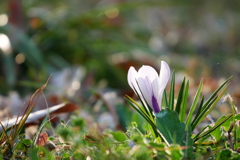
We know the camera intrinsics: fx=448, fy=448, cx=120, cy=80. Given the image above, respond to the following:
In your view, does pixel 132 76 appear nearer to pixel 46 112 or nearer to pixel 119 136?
pixel 119 136

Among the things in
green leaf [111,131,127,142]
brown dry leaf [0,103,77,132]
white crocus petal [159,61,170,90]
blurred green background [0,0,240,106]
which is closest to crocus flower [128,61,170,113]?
white crocus petal [159,61,170,90]

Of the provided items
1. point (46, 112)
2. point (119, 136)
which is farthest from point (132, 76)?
point (46, 112)

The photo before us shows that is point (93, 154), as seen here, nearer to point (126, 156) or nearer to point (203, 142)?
point (126, 156)

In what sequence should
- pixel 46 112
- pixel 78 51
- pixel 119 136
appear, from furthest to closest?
pixel 78 51 → pixel 46 112 → pixel 119 136

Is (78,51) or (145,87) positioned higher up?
(145,87)

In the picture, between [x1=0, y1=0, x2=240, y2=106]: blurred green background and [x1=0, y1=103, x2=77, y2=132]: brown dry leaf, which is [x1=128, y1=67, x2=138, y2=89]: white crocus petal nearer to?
[x1=0, y1=103, x2=77, y2=132]: brown dry leaf

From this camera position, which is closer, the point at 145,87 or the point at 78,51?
the point at 145,87
